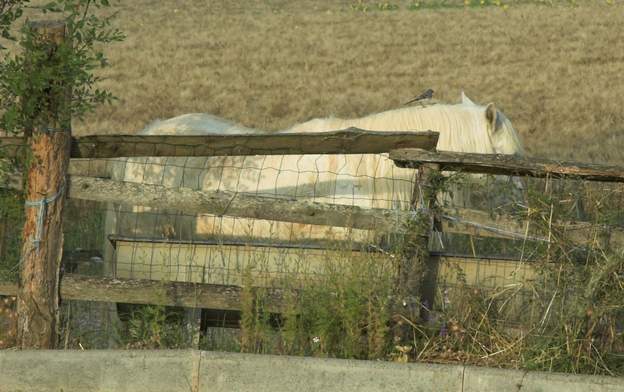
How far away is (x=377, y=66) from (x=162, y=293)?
18.8 m

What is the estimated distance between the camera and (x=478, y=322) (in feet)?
18.3

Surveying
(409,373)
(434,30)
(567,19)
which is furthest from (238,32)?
(409,373)

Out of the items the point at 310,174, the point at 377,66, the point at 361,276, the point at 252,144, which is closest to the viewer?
the point at 361,276

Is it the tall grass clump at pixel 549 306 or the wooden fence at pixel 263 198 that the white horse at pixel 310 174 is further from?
the tall grass clump at pixel 549 306

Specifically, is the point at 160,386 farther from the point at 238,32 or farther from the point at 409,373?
the point at 238,32

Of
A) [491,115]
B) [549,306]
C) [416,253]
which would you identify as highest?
[491,115]

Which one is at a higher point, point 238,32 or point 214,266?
point 238,32

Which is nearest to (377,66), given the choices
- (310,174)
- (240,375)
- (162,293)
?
(310,174)

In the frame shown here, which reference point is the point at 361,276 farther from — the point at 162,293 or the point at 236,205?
the point at 162,293

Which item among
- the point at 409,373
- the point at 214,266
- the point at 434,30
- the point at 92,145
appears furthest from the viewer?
the point at 434,30

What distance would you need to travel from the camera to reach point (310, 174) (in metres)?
8.05

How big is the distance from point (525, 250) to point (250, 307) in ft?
5.13

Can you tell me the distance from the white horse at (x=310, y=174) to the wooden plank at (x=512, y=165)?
2.11 meters

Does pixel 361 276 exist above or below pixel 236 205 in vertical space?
below
